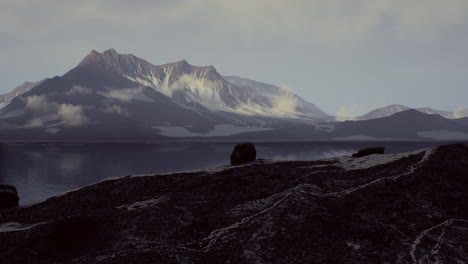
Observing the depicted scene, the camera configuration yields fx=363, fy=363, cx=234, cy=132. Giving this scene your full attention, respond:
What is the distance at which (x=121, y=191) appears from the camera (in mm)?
24109

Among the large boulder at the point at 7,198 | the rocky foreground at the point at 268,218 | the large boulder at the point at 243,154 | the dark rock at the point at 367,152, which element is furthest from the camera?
the dark rock at the point at 367,152

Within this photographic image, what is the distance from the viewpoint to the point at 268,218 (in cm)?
1745

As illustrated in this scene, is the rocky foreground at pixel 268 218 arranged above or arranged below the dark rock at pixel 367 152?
below

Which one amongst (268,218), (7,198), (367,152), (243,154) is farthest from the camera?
(367,152)

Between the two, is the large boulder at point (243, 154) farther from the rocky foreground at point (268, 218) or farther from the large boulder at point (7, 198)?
the large boulder at point (7, 198)

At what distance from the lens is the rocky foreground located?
49.0 ft

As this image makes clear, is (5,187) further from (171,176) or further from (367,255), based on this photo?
(367,255)

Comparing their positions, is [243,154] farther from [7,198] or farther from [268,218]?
[7,198]

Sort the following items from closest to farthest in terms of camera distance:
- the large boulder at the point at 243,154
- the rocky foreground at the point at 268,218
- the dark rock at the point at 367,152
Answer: the rocky foreground at the point at 268,218, the large boulder at the point at 243,154, the dark rock at the point at 367,152

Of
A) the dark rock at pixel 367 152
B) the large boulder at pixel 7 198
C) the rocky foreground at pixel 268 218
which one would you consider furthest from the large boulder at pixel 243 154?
the large boulder at pixel 7 198

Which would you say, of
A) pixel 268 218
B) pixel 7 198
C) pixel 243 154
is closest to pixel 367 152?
pixel 243 154

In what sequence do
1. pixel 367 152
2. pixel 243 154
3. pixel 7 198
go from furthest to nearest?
pixel 367 152, pixel 243 154, pixel 7 198

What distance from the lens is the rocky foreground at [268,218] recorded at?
14938 mm

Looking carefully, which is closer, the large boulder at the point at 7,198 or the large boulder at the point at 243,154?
the large boulder at the point at 7,198
